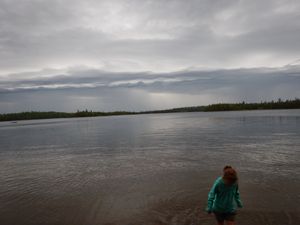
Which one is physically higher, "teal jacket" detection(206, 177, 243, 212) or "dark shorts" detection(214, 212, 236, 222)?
"teal jacket" detection(206, 177, 243, 212)

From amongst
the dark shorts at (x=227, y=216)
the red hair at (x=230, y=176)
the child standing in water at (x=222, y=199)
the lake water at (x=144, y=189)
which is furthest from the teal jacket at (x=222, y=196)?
the lake water at (x=144, y=189)

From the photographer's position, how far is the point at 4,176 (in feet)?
59.8

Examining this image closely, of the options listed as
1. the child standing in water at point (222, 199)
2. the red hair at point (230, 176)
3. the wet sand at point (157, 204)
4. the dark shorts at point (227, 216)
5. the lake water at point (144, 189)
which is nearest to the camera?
the red hair at point (230, 176)

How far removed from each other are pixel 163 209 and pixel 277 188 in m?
6.34

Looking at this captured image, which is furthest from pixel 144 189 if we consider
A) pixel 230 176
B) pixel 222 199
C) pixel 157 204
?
pixel 230 176

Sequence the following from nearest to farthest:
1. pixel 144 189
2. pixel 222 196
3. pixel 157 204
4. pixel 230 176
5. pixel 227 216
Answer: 1. pixel 230 176
2. pixel 222 196
3. pixel 227 216
4. pixel 157 204
5. pixel 144 189

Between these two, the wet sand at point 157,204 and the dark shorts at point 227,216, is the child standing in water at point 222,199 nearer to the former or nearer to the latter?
the dark shorts at point 227,216

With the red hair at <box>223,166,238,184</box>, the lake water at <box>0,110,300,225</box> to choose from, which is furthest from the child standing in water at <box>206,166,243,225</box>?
the lake water at <box>0,110,300,225</box>

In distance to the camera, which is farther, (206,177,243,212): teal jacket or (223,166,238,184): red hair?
(206,177,243,212): teal jacket

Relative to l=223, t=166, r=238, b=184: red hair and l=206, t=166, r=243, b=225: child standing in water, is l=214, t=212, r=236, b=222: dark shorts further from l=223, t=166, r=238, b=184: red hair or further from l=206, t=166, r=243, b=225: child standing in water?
l=223, t=166, r=238, b=184: red hair

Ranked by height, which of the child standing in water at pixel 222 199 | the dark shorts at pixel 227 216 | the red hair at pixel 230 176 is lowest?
the dark shorts at pixel 227 216

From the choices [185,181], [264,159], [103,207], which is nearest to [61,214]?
[103,207]

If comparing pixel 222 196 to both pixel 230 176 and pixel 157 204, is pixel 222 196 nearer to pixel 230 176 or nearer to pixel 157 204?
pixel 230 176

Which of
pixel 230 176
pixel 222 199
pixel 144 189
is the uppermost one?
pixel 230 176
